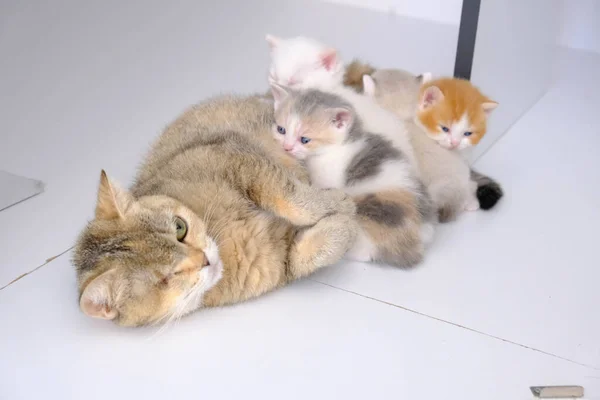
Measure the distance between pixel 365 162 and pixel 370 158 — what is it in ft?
0.05

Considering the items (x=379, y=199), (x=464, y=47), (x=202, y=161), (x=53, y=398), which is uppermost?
(x=464, y=47)

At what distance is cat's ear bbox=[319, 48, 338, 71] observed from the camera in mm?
1941

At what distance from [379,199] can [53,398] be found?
0.86 metres

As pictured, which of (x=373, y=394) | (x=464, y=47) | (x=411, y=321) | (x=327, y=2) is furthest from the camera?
(x=327, y=2)

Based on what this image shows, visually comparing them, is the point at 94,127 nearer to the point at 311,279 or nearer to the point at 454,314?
the point at 311,279

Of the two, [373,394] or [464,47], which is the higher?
[464,47]

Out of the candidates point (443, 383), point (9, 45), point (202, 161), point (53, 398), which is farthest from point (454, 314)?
point (9, 45)

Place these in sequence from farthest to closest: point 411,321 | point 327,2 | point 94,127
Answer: point 327,2, point 94,127, point 411,321

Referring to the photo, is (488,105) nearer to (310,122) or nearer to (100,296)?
(310,122)

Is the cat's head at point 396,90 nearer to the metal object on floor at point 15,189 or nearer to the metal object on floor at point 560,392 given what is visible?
the metal object on floor at point 560,392

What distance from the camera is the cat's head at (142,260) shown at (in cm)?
119

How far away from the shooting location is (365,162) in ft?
5.31

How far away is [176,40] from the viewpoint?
3072 millimetres

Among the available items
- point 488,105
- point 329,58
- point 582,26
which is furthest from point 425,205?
point 582,26
